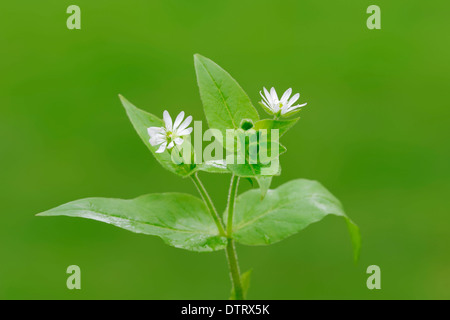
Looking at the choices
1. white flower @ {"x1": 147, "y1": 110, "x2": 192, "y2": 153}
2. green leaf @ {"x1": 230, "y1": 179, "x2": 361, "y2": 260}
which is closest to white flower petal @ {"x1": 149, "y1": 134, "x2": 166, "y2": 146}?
white flower @ {"x1": 147, "y1": 110, "x2": 192, "y2": 153}

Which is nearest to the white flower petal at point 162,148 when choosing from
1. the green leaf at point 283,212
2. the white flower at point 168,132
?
the white flower at point 168,132

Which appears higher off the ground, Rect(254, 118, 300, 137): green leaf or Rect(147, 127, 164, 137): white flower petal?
Rect(254, 118, 300, 137): green leaf

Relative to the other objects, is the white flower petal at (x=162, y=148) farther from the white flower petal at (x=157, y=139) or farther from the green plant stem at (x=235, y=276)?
the green plant stem at (x=235, y=276)

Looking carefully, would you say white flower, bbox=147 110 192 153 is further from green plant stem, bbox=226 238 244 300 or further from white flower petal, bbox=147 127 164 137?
green plant stem, bbox=226 238 244 300

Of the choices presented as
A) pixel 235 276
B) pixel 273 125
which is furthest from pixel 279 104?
pixel 235 276

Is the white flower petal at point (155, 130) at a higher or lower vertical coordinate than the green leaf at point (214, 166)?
higher

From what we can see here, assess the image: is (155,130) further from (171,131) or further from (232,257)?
(232,257)

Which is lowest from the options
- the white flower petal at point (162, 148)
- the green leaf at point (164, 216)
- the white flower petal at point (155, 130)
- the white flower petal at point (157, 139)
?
the green leaf at point (164, 216)
